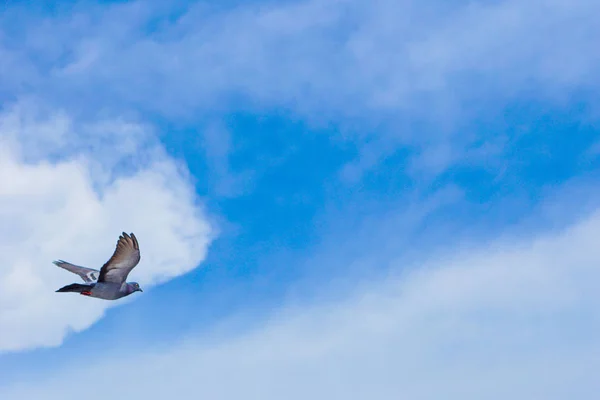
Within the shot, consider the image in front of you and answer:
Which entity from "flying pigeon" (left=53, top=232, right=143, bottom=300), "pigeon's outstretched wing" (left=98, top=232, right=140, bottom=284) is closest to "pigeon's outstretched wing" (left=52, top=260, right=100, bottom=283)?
"flying pigeon" (left=53, top=232, right=143, bottom=300)

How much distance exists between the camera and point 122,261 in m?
61.9

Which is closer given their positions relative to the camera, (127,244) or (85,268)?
(127,244)

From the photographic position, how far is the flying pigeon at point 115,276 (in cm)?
6078

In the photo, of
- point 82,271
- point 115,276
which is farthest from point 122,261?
point 82,271

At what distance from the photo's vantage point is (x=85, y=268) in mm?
66625

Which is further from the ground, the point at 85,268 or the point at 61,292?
the point at 85,268

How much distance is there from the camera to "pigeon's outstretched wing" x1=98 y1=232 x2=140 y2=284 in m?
60.5

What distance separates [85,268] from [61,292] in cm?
580

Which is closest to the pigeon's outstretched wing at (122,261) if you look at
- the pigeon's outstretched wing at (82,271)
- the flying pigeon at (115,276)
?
the flying pigeon at (115,276)

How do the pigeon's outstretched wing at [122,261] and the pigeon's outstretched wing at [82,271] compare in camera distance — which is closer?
the pigeon's outstretched wing at [122,261]

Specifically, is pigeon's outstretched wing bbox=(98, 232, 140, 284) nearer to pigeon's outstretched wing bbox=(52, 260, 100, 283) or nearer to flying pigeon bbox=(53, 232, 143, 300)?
flying pigeon bbox=(53, 232, 143, 300)

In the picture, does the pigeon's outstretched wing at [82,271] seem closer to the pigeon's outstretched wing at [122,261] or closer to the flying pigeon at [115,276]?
the flying pigeon at [115,276]

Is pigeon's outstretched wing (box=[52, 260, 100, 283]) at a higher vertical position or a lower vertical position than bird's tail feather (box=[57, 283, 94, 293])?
higher

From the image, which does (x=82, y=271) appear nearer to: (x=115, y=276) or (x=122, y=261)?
(x=115, y=276)
